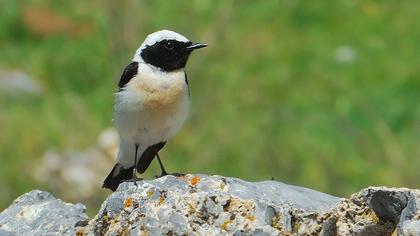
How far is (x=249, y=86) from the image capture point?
18.8 metres

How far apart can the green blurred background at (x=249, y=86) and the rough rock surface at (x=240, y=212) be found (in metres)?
7.21

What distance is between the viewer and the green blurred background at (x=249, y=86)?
15680 millimetres

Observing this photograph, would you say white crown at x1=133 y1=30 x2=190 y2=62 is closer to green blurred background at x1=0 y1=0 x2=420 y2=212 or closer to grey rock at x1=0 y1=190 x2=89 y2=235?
grey rock at x1=0 y1=190 x2=89 y2=235

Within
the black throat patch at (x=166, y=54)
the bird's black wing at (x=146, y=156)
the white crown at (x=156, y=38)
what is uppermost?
the white crown at (x=156, y=38)

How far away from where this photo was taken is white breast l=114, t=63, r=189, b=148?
8234mm

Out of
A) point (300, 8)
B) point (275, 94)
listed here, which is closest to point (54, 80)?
point (275, 94)

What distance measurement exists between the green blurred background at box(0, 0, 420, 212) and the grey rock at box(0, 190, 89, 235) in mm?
6579

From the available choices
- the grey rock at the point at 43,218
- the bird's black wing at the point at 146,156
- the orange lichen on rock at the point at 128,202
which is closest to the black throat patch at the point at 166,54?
the bird's black wing at the point at 146,156

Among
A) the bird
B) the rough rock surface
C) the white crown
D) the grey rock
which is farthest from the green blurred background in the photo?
the rough rock surface

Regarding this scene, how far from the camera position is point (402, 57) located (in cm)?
1994

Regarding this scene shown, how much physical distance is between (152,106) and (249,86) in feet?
35.0

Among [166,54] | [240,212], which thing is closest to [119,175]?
[166,54]

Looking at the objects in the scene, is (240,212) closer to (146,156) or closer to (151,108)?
(151,108)

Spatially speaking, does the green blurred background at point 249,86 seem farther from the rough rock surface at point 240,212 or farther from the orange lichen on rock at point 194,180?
the rough rock surface at point 240,212
